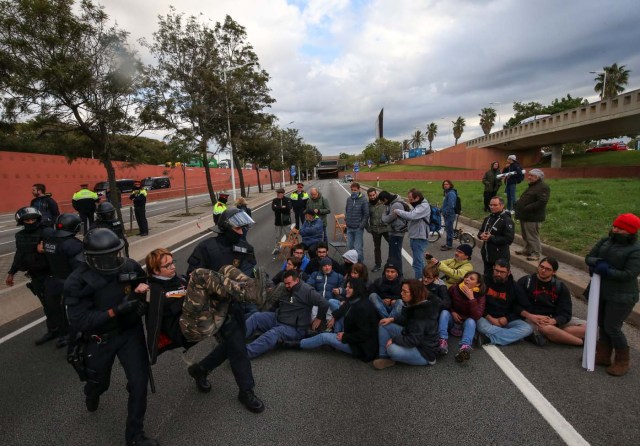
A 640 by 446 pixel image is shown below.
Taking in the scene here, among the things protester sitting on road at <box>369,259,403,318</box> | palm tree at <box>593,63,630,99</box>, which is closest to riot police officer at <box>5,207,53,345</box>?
protester sitting on road at <box>369,259,403,318</box>

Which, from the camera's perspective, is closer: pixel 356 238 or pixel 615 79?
pixel 356 238

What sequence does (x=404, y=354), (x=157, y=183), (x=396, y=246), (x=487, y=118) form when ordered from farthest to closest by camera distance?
1. (x=487, y=118)
2. (x=157, y=183)
3. (x=396, y=246)
4. (x=404, y=354)

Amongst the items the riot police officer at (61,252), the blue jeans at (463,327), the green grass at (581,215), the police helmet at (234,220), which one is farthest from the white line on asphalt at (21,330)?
the green grass at (581,215)

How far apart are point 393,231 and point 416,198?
847 millimetres

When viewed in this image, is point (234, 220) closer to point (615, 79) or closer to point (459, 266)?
point (459, 266)

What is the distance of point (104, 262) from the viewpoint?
105 inches

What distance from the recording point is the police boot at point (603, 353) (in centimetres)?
367

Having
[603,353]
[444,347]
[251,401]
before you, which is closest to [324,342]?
[251,401]

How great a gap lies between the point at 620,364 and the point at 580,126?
1337 inches

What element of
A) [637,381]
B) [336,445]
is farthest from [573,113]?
[336,445]

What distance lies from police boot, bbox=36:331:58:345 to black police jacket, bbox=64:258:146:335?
295cm

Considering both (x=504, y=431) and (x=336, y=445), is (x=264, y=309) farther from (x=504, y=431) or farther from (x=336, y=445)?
(x=504, y=431)

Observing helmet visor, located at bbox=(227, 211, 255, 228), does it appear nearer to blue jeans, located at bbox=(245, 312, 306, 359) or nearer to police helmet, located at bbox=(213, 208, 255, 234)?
police helmet, located at bbox=(213, 208, 255, 234)

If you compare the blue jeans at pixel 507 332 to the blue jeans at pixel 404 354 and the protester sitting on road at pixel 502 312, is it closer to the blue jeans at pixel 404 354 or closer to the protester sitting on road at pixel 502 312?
the protester sitting on road at pixel 502 312
